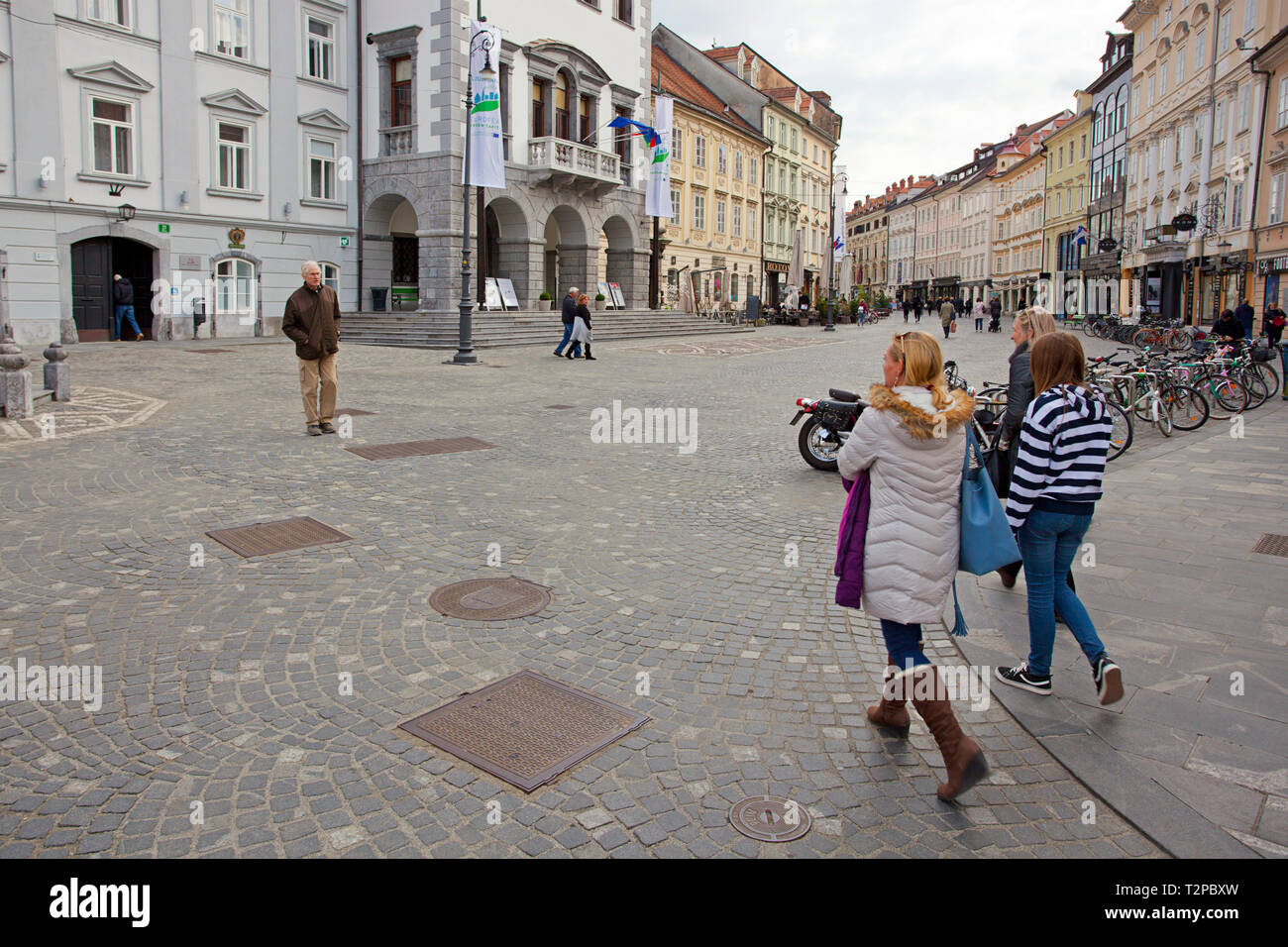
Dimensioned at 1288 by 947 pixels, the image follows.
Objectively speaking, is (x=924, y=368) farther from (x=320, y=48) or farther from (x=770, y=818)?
(x=320, y=48)

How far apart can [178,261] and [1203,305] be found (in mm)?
36744

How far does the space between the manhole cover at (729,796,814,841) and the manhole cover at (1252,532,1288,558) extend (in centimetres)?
548

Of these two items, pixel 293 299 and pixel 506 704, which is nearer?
pixel 506 704

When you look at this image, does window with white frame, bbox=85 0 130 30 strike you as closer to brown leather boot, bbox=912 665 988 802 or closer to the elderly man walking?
the elderly man walking

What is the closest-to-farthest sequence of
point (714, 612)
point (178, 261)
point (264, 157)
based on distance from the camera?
point (714, 612), point (178, 261), point (264, 157)

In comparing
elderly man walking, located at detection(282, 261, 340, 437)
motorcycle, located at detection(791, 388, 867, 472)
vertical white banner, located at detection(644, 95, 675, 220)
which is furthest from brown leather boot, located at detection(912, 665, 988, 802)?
vertical white banner, located at detection(644, 95, 675, 220)

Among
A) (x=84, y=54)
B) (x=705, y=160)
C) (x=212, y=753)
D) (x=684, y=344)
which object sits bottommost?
(x=212, y=753)

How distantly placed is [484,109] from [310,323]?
1539 centimetres

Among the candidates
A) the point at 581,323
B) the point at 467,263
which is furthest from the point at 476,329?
the point at 581,323

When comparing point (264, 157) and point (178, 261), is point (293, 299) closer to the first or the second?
point (178, 261)

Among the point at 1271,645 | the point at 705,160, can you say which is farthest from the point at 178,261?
the point at 705,160

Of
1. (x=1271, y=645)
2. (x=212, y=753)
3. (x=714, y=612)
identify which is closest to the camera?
(x=212, y=753)

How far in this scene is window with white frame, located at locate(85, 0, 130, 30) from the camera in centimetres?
2430

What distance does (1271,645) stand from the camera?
512 centimetres
